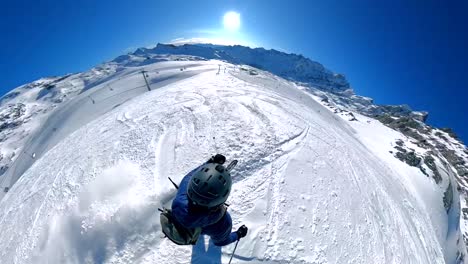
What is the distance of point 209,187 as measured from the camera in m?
4.28

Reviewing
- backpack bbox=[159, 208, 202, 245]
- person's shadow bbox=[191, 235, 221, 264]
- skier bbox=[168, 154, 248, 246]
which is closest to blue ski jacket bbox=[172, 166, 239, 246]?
skier bbox=[168, 154, 248, 246]

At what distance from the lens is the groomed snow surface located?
21.9ft

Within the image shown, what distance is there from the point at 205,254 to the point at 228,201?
5.31 ft

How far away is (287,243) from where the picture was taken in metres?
6.98

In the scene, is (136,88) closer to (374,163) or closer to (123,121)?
(123,121)

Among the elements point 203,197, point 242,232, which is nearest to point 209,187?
point 203,197

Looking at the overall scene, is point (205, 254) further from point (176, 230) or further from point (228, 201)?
point (176, 230)

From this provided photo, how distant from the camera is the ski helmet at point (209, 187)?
169 inches

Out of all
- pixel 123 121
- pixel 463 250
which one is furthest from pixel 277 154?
pixel 463 250

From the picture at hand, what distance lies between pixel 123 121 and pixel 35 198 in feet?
14.8

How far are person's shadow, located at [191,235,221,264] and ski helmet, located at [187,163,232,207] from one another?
2452 mm

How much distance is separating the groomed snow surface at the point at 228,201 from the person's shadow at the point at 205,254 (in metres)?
0.02

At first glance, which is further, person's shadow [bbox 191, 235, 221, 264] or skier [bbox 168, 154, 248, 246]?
person's shadow [bbox 191, 235, 221, 264]

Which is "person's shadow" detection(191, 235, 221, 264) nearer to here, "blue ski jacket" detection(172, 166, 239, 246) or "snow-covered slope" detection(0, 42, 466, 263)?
"snow-covered slope" detection(0, 42, 466, 263)
